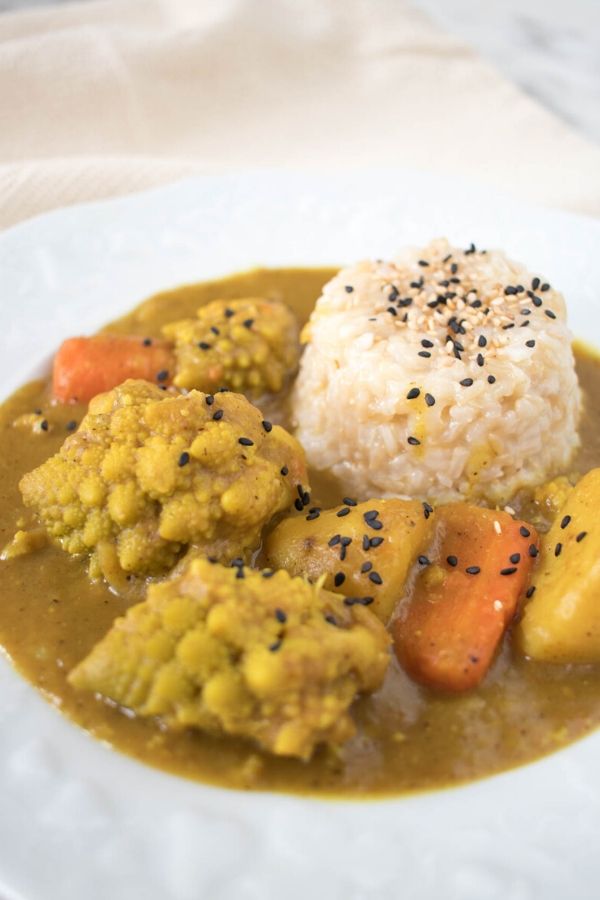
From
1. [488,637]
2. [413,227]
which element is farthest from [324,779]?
[413,227]

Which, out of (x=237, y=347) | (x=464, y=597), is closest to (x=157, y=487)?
(x=464, y=597)

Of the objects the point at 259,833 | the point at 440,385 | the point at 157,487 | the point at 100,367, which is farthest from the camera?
the point at 100,367

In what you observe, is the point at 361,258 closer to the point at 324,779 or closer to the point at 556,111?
the point at 556,111

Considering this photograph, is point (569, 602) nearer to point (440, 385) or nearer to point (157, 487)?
point (440, 385)

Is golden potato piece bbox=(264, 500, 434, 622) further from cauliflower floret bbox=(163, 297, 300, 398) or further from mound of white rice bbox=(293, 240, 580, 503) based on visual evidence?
cauliflower floret bbox=(163, 297, 300, 398)

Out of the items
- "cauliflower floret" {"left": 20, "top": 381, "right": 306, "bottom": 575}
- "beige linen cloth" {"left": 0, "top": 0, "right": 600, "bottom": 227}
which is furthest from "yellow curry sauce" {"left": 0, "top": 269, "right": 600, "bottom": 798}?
"beige linen cloth" {"left": 0, "top": 0, "right": 600, "bottom": 227}

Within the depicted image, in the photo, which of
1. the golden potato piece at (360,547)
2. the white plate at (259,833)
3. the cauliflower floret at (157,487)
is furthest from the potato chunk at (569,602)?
the cauliflower floret at (157,487)

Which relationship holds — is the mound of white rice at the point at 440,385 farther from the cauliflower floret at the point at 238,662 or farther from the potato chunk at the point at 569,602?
the cauliflower floret at the point at 238,662
